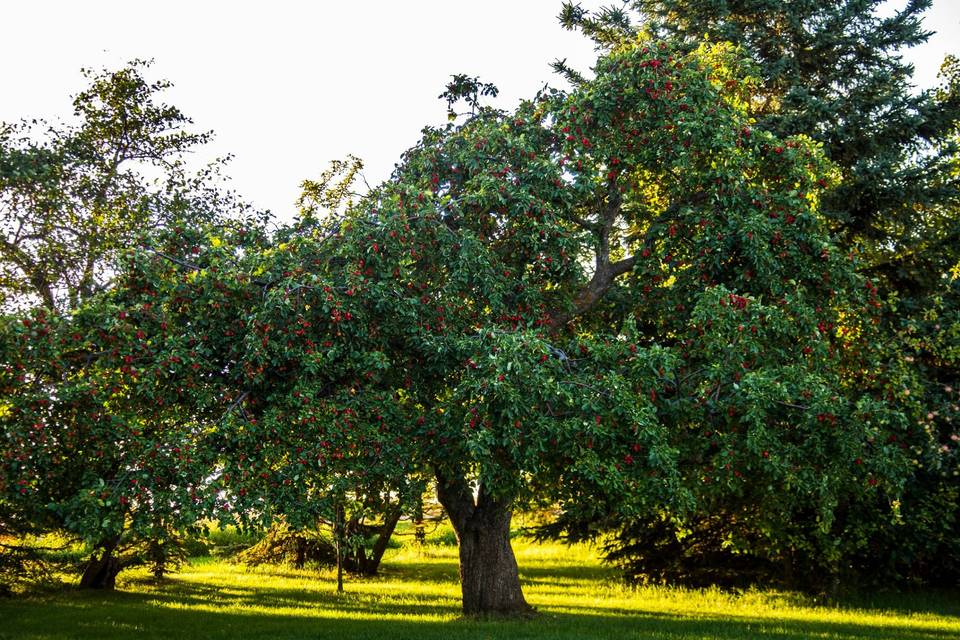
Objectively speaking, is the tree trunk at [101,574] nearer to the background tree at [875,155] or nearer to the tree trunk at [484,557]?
the tree trunk at [484,557]

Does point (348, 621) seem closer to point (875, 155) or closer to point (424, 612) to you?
point (424, 612)

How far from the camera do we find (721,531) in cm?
2388

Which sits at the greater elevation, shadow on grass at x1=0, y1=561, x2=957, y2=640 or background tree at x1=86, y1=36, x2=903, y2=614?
background tree at x1=86, y1=36, x2=903, y2=614

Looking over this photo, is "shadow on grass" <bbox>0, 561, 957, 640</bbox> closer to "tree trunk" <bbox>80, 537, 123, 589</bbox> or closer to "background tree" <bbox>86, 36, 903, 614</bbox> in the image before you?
"tree trunk" <bbox>80, 537, 123, 589</bbox>

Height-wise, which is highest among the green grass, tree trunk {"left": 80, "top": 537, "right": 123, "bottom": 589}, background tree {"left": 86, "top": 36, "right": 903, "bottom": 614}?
background tree {"left": 86, "top": 36, "right": 903, "bottom": 614}

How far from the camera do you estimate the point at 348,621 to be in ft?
57.0

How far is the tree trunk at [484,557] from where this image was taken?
17.2 m

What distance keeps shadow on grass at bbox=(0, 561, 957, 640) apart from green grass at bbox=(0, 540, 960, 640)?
1.0 inches

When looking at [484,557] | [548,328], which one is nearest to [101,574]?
[484,557]

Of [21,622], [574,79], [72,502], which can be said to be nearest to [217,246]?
[72,502]

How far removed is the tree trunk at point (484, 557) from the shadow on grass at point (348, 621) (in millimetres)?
683

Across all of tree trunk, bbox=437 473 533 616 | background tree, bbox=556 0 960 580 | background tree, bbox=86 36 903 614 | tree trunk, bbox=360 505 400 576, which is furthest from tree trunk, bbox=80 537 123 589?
background tree, bbox=556 0 960 580

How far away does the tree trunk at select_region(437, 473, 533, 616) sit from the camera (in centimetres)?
1717

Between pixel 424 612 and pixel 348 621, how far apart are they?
2.11m
